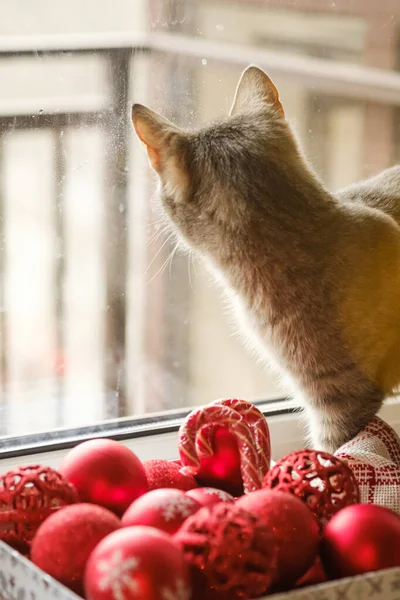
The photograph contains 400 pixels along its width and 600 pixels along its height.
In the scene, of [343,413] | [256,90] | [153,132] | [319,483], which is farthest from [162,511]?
[256,90]

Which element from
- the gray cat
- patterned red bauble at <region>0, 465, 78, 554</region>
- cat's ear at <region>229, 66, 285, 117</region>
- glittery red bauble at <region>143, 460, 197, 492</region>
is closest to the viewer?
patterned red bauble at <region>0, 465, 78, 554</region>

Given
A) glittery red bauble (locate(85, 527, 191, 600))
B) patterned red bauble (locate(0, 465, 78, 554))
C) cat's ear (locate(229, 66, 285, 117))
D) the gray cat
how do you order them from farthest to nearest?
cat's ear (locate(229, 66, 285, 117)), the gray cat, patterned red bauble (locate(0, 465, 78, 554)), glittery red bauble (locate(85, 527, 191, 600))

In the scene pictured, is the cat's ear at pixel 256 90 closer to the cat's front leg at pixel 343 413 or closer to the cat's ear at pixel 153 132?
the cat's ear at pixel 153 132

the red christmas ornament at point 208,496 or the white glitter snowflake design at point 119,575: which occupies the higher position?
the white glitter snowflake design at point 119,575

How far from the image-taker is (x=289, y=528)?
20.5 inches

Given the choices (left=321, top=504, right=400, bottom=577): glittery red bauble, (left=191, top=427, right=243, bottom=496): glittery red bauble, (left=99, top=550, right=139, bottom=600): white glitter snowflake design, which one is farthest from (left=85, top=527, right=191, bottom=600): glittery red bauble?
(left=191, top=427, right=243, bottom=496): glittery red bauble

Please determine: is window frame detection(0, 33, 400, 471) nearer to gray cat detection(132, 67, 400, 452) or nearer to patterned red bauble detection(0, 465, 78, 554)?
gray cat detection(132, 67, 400, 452)

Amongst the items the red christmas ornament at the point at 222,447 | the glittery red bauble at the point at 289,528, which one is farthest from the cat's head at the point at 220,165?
the glittery red bauble at the point at 289,528

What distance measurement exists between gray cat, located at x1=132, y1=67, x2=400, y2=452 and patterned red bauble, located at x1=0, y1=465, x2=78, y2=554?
1.12 ft

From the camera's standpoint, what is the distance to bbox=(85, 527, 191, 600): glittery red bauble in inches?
16.9

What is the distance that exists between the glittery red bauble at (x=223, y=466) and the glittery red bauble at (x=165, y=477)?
2 centimetres

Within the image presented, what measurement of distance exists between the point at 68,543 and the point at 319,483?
19cm

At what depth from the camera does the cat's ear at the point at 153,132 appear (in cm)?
80

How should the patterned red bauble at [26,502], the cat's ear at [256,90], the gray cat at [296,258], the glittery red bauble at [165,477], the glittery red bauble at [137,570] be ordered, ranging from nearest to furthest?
the glittery red bauble at [137,570] < the patterned red bauble at [26,502] < the glittery red bauble at [165,477] < the gray cat at [296,258] < the cat's ear at [256,90]
